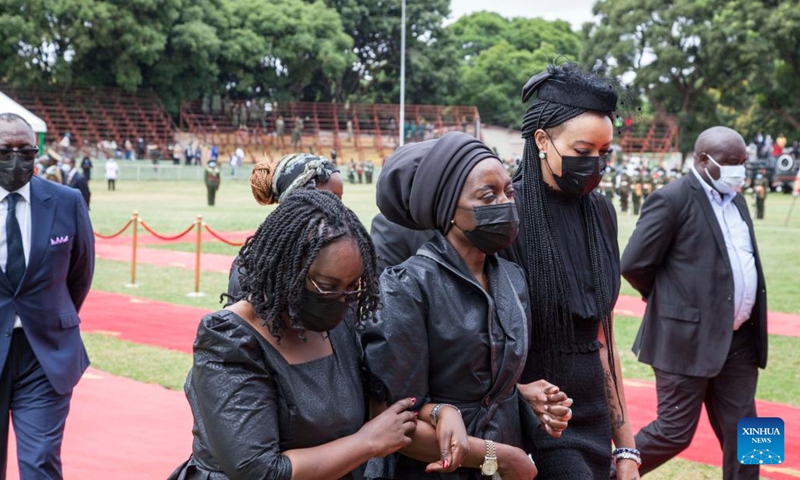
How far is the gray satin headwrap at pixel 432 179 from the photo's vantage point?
2.85m

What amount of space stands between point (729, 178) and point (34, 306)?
3.47 m

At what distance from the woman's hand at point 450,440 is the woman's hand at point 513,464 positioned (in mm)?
154

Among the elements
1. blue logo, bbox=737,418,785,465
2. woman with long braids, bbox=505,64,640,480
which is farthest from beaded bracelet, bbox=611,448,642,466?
blue logo, bbox=737,418,785,465

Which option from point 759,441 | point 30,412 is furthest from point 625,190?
point 30,412

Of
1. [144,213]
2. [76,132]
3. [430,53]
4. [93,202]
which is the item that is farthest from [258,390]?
[430,53]

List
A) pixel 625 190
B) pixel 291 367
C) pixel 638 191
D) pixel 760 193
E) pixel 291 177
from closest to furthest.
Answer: pixel 291 367, pixel 291 177, pixel 760 193, pixel 638 191, pixel 625 190

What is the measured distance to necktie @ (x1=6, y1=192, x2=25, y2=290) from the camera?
4.53 meters

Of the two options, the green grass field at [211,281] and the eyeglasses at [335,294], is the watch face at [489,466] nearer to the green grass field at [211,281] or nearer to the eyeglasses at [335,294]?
the eyeglasses at [335,294]

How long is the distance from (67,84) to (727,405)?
4802 centimetres

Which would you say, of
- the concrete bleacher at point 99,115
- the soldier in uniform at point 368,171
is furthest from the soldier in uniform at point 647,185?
the concrete bleacher at point 99,115

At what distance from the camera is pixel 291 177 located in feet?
13.8

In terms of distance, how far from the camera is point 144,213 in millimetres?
27266

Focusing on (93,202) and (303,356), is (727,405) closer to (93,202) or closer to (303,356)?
(303,356)

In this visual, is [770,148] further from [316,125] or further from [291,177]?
[291,177]
